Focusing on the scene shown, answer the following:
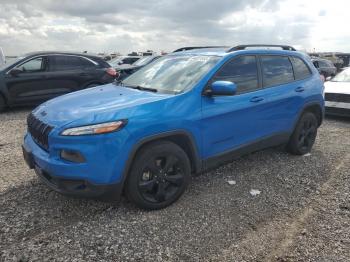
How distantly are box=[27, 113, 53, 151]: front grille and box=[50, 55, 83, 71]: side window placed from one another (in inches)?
240

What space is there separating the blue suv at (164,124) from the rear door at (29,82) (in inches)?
209

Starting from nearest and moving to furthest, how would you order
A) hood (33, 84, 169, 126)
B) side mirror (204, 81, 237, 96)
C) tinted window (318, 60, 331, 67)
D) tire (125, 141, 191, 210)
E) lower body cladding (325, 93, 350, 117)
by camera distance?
hood (33, 84, 169, 126) → tire (125, 141, 191, 210) → side mirror (204, 81, 237, 96) → lower body cladding (325, 93, 350, 117) → tinted window (318, 60, 331, 67)

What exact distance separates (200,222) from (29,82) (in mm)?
7361

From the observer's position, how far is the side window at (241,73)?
4.37 m

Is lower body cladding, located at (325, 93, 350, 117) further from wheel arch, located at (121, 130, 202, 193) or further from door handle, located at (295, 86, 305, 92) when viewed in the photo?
wheel arch, located at (121, 130, 202, 193)

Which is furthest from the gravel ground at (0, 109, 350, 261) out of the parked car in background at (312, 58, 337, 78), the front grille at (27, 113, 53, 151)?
the parked car in background at (312, 58, 337, 78)

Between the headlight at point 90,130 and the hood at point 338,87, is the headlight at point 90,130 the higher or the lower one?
the higher one

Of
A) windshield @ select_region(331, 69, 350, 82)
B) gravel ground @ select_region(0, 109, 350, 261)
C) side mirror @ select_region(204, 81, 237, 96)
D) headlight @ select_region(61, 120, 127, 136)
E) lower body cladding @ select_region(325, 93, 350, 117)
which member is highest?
side mirror @ select_region(204, 81, 237, 96)

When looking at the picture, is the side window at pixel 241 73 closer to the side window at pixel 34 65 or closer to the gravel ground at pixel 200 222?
Result: the gravel ground at pixel 200 222

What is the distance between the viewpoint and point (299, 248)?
3.24 m

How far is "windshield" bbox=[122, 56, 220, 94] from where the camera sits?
4145 millimetres

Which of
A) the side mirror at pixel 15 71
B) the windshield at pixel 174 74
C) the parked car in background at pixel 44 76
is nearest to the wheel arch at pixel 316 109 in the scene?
the windshield at pixel 174 74

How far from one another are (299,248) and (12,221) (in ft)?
9.22

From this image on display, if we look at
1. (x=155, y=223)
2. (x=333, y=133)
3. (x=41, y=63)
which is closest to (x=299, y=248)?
(x=155, y=223)
